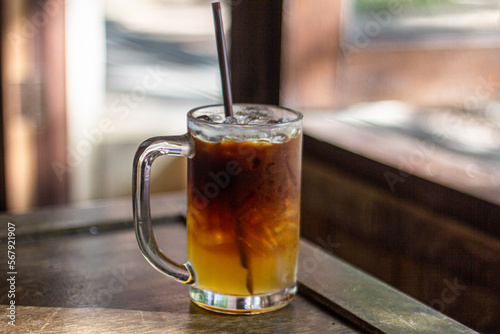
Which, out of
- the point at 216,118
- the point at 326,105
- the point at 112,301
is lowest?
the point at 112,301

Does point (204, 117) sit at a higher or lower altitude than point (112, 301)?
higher

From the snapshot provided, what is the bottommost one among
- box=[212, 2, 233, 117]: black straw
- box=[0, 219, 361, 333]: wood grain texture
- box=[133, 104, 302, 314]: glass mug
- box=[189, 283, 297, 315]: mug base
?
box=[0, 219, 361, 333]: wood grain texture

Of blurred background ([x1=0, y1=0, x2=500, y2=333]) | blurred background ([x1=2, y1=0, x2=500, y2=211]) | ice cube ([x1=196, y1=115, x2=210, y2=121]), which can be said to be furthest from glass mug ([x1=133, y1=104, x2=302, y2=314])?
blurred background ([x1=2, y1=0, x2=500, y2=211])

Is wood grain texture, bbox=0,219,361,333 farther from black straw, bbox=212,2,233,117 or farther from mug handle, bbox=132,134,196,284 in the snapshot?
black straw, bbox=212,2,233,117

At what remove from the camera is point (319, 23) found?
7.68 ft

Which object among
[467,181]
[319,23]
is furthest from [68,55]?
[467,181]

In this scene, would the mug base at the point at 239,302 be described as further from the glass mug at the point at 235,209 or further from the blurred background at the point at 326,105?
the blurred background at the point at 326,105

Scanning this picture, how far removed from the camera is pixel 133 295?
877 mm

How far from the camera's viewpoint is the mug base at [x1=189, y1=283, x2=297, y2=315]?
818 millimetres

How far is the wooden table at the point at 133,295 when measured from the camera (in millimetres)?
794

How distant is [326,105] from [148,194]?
1.65 metres

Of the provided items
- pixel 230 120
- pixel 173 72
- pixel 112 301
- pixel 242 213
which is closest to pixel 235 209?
pixel 242 213

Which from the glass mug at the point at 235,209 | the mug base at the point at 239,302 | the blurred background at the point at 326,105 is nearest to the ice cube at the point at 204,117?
the glass mug at the point at 235,209

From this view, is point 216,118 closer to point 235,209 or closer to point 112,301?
point 235,209
